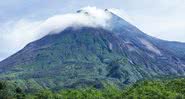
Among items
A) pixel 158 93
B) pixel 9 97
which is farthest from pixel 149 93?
pixel 9 97

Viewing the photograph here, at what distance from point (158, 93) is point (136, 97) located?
10.6m

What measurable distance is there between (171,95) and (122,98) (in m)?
22.5

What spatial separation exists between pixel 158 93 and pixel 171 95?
9112 mm

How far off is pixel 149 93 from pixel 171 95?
12.8 m

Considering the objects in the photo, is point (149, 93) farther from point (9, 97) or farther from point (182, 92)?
point (9, 97)

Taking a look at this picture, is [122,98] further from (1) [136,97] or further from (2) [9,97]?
(2) [9,97]

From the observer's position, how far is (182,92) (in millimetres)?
192625

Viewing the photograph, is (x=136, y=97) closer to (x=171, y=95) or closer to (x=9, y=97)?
(x=171, y=95)

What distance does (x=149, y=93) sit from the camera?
648 ft

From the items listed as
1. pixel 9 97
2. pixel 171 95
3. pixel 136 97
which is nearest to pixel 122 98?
pixel 136 97

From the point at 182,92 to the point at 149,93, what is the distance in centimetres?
1411

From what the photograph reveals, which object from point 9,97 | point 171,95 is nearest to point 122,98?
point 171,95

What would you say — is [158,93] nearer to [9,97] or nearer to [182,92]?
[182,92]

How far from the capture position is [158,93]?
19538 centimetres
